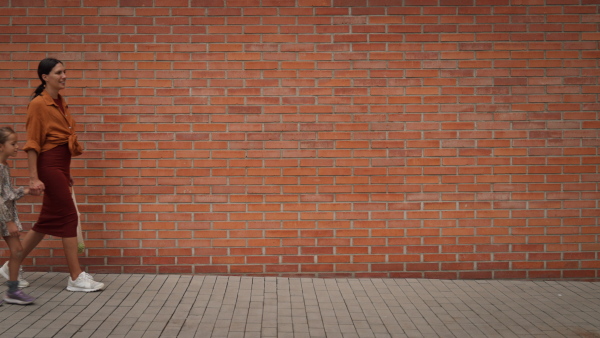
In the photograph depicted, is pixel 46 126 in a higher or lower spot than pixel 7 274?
higher

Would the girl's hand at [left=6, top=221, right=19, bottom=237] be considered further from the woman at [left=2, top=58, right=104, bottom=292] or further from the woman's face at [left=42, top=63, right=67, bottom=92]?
the woman's face at [left=42, top=63, right=67, bottom=92]

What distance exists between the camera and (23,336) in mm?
4105

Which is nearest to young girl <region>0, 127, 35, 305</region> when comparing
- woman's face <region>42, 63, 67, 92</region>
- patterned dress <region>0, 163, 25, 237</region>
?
patterned dress <region>0, 163, 25, 237</region>

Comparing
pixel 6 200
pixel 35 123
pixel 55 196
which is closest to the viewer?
pixel 6 200

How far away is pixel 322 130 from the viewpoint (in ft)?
19.1

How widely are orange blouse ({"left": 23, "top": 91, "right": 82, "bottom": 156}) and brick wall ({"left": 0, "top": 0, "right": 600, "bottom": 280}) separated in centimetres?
64

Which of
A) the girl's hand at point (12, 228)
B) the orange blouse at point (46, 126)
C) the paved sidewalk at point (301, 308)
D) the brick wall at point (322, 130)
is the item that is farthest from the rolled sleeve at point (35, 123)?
the paved sidewalk at point (301, 308)

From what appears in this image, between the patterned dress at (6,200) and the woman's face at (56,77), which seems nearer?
the patterned dress at (6,200)

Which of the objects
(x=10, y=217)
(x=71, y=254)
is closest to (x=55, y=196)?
(x=10, y=217)

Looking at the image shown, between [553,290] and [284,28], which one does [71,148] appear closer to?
[284,28]

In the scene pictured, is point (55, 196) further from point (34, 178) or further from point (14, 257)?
point (14, 257)

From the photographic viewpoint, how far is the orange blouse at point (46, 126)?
500 centimetres

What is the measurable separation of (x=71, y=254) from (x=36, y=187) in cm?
68

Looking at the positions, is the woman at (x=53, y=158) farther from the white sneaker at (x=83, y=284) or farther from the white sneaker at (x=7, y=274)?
the white sneaker at (x=7, y=274)
